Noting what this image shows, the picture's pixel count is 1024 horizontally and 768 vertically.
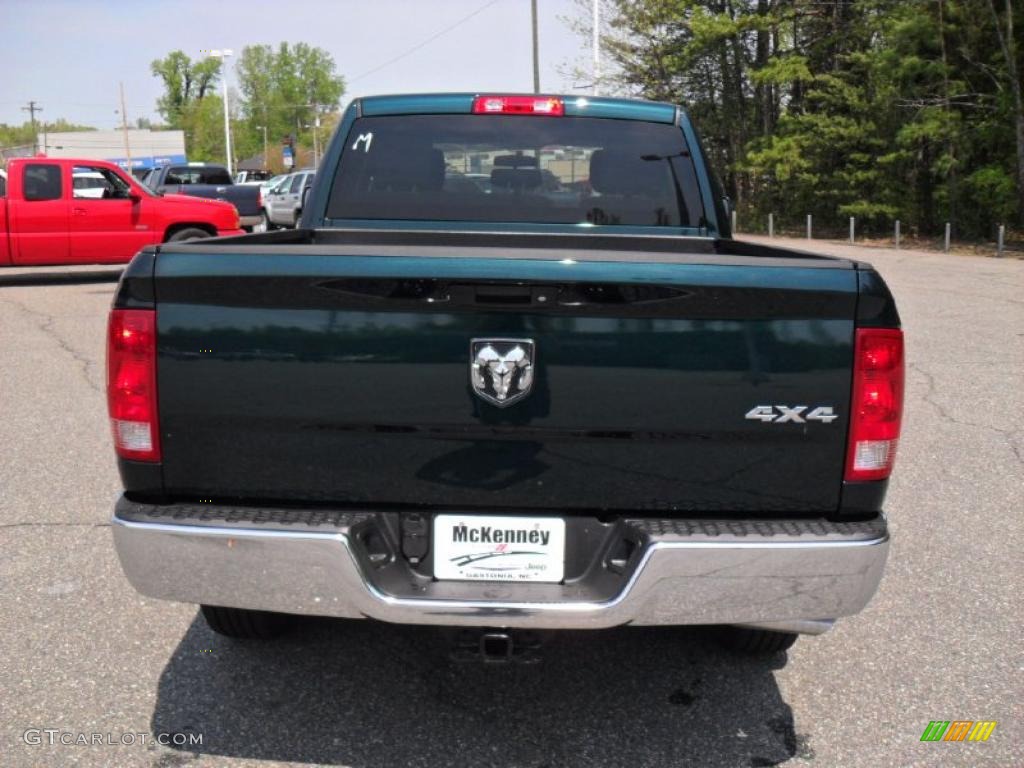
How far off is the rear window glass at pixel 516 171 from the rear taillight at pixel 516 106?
0.12 ft

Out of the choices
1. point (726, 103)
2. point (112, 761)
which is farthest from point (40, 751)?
point (726, 103)

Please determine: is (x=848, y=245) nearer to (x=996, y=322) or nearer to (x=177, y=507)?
(x=996, y=322)

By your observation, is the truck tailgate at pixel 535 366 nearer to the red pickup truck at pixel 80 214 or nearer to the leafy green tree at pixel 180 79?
the red pickup truck at pixel 80 214

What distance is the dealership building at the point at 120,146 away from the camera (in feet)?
300

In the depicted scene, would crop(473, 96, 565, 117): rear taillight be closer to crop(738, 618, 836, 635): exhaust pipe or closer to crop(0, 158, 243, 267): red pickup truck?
crop(738, 618, 836, 635): exhaust pipe

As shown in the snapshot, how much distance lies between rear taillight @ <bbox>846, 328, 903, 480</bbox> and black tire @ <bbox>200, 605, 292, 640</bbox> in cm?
201

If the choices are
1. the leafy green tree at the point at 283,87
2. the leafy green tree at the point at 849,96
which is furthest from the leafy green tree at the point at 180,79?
the leafy green tree at the point at 849,96

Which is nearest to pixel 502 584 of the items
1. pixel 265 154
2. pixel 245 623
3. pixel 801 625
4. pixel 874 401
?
pixel 801 625

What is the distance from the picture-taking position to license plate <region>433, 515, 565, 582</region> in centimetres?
268

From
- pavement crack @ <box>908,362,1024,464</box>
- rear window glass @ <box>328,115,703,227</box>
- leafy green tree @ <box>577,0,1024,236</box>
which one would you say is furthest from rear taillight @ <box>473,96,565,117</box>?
leafy green tree @ <box>577,0,1024,236</box>

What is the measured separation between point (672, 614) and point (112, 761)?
1677 mm

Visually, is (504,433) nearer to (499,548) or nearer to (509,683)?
(499,548)

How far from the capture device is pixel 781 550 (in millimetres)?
2596

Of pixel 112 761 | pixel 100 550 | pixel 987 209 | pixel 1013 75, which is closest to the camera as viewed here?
pixel 112 761
